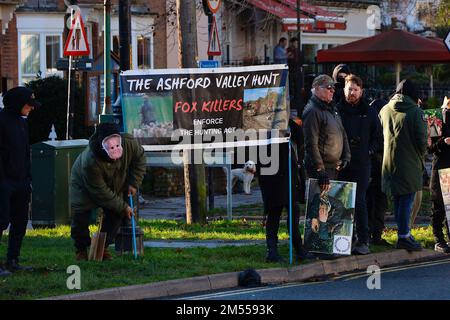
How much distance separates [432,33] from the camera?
4375 cm

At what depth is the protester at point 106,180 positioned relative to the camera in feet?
37.1

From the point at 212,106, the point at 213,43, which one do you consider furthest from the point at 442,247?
the point at 213,43

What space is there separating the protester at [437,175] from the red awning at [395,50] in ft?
32.1

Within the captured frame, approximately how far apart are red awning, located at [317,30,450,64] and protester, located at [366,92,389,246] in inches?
383

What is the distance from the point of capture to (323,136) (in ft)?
39.8

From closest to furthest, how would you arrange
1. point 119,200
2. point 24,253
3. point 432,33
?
point 119,200
point 24,253
point 432,33

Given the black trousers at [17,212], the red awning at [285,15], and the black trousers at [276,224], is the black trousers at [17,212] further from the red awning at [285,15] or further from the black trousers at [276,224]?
the red awning at [285,15]

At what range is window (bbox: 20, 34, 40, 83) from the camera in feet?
103

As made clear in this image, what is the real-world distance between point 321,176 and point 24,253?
3.57 metres

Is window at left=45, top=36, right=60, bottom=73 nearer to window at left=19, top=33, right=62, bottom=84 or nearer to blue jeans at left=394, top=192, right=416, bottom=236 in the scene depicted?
window at left=19, top=33, right=62, bottom=84

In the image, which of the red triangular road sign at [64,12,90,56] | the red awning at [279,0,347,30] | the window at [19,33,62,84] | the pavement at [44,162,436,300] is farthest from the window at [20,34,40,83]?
the pavement at [44,162,436,300]

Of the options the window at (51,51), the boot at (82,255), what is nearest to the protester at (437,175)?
the boot at (82,255)

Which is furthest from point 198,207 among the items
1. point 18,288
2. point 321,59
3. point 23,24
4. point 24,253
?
point 23,24
